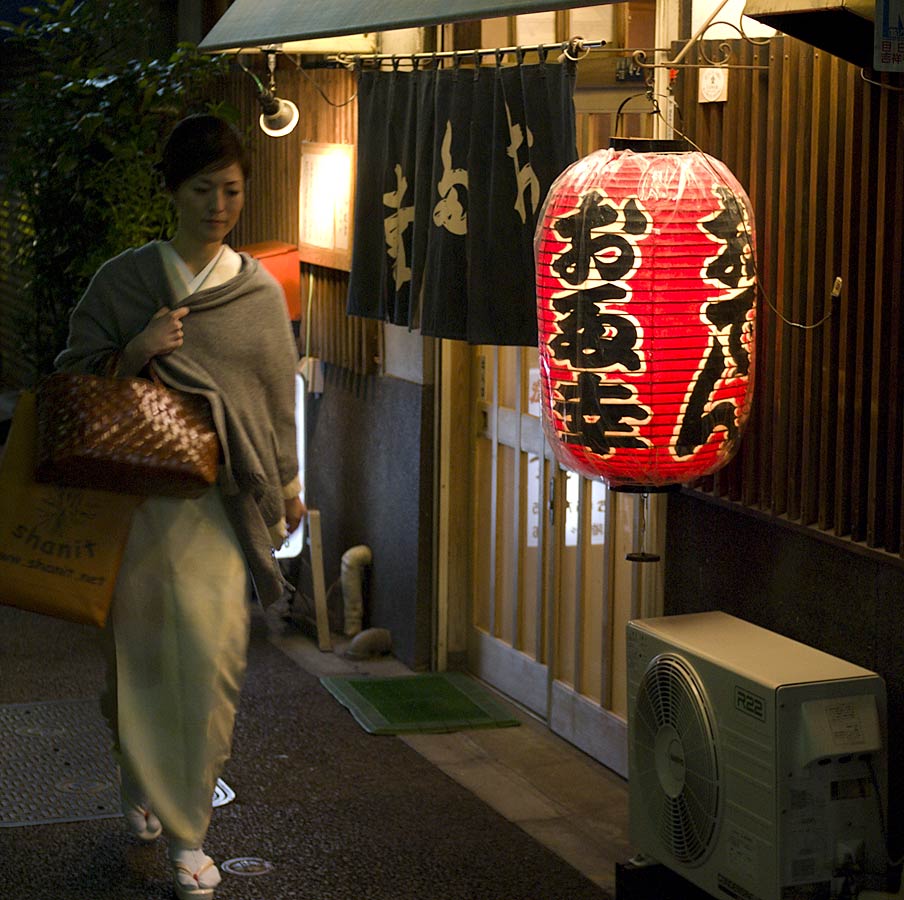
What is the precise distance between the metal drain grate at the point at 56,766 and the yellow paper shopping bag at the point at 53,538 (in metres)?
1.38

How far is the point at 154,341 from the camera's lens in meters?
5.65

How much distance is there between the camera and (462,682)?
8812 mm

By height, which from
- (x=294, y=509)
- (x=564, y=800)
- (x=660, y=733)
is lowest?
(x=564, y=800)

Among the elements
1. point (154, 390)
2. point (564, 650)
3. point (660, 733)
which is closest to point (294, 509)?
point (154, 390)

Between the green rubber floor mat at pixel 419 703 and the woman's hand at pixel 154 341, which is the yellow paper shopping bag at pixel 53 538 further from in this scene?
the green rubber floor mat at pixel 419 703

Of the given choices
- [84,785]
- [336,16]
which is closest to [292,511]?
[84,785]

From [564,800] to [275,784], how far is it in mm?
1322

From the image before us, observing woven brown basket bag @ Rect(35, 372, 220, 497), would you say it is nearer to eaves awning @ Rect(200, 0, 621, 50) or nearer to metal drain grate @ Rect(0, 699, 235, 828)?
eaves awning @ Rect(200, 0, 621, 50)

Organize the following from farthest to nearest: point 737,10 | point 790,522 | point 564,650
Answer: point 564,650, point 737,10, point 790,522

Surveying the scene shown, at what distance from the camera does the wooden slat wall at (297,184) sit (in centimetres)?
948

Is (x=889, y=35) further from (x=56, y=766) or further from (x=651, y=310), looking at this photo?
(x=56, y=766)

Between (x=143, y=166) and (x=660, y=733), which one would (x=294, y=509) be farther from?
(x=143, y=166)

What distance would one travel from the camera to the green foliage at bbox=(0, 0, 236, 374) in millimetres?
9688

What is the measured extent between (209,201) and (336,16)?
1.49 meters
